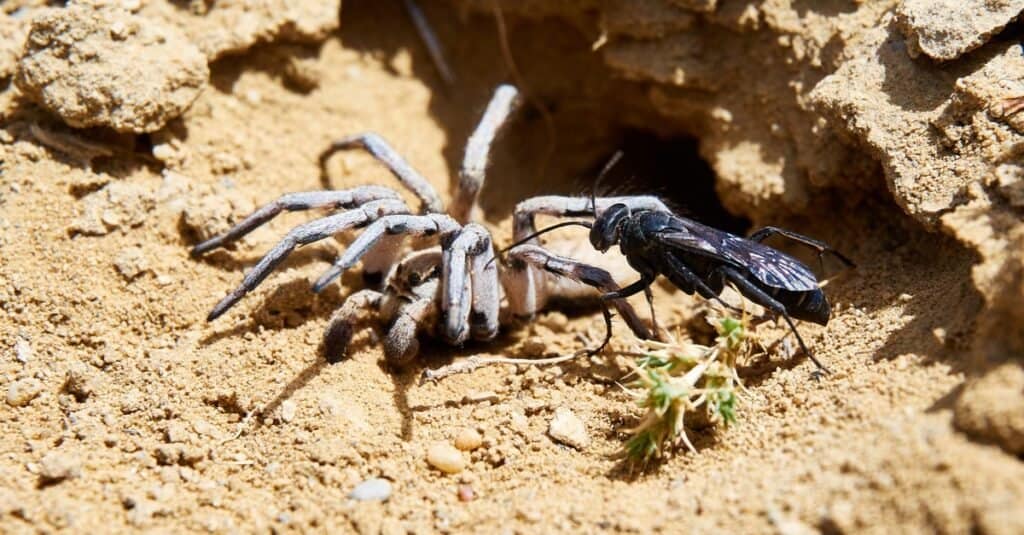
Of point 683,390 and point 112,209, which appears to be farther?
point 112,209

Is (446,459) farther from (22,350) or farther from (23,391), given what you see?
(22,350)

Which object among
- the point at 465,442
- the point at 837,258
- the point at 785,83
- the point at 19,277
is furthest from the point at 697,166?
the point at 19,277

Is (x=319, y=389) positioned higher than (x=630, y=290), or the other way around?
(x=630, y=290)

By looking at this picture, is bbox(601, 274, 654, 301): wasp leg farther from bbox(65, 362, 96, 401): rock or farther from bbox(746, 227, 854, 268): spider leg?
bbox(65, 362, 96, 401): rock

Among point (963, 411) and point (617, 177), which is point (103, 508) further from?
point (617, 177)

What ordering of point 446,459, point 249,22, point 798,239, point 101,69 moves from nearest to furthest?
point 446,459, point 798,239, point 101,69, point 249,22

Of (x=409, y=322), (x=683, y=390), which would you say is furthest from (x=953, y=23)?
(x=409, y=322)
